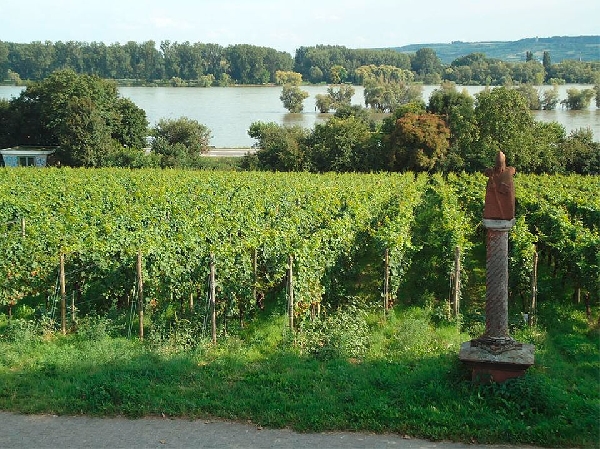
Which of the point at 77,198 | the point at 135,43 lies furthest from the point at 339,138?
the point at 135,43

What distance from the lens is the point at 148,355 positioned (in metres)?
10.8

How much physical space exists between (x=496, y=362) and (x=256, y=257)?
632cm

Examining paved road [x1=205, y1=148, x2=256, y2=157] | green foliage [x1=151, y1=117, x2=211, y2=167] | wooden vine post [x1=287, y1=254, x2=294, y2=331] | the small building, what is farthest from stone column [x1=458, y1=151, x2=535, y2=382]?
paved road [x1=205, y1=148, x2=256, y2=157]

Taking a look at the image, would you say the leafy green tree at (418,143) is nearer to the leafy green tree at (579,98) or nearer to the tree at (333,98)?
the tree at (333,98)

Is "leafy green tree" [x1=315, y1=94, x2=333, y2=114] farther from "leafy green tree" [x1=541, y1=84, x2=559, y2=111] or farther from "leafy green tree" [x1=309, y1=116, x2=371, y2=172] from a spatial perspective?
"leafy green tree" [x1=309, y1=116, x2=371, y2=172]

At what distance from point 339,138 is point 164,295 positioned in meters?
34.3

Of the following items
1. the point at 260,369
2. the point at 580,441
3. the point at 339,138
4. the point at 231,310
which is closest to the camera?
the point at 580,441

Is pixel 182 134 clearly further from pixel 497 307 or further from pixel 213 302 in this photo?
pixel 497 307

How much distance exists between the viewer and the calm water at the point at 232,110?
82250mm

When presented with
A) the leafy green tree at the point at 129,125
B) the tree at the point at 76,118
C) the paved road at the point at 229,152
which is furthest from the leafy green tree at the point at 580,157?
the leafy green tree at the point at 129,125

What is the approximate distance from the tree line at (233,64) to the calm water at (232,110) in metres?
3.22

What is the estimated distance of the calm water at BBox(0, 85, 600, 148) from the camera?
82250 mm

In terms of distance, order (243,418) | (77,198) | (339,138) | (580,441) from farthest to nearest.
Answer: (339,138) < (77,198) < (243,418) < (580,441)

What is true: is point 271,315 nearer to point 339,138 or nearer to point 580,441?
point 580,441
